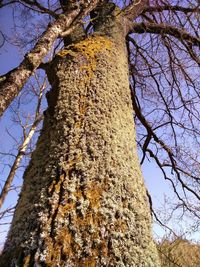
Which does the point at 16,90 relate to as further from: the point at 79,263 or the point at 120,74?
the point at 120,74

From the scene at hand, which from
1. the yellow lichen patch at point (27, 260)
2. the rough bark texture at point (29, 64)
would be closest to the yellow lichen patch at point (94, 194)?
the yellow lichen patch at point (27, 260)

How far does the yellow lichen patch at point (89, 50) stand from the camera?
2100mm

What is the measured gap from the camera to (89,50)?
225 cm

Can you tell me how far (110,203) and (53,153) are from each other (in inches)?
16.4

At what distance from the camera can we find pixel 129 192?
5.13ft

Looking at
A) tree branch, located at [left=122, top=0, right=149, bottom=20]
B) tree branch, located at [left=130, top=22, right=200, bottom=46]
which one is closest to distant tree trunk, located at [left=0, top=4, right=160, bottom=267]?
tree branch, located at [left=122, top=0, right=149, bottom=20]

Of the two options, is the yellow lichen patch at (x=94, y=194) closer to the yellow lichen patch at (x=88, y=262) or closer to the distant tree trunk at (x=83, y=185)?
the distant tree trunk at (x=83, y=185)

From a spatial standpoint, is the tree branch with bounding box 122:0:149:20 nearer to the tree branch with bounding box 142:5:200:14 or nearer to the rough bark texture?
the tree branch with bounding box 142:5:200:14

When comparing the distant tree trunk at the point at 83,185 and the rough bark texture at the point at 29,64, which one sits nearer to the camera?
the distant tree trunk at the point at 83,185

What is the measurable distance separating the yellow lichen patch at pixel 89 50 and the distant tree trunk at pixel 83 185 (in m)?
0.01

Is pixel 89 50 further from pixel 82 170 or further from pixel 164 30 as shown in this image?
pixel 164 30

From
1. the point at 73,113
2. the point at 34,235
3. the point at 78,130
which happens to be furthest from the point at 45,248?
the point at 73,113

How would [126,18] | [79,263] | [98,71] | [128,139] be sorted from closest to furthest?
[79,263], [128,139], [98,71], [126,18]

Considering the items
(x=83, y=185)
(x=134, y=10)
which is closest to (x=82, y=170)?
(x=83, y=185)
